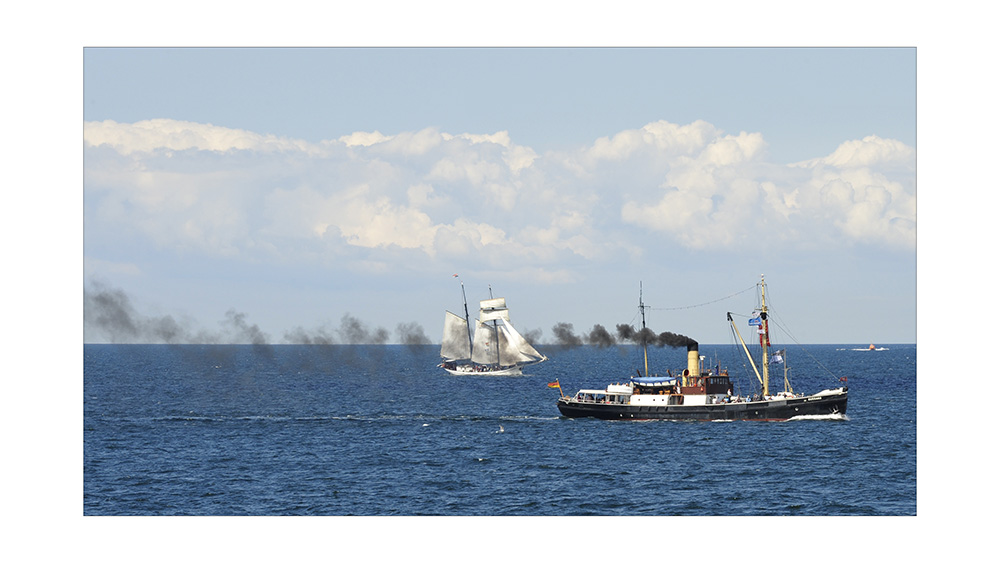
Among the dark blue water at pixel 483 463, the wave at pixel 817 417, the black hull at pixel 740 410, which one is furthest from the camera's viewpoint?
the wave at pixel 817 417

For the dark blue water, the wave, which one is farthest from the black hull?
the dark blue water

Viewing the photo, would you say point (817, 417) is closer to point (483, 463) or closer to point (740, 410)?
point (740, 410)

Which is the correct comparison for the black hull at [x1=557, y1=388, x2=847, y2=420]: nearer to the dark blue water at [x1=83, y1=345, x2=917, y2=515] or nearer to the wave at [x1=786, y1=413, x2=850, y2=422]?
the wave at [x1=786, y1=413, x2=850, y2=422]

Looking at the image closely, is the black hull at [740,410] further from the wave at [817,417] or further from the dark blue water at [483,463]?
the dark blue water at [483,463]

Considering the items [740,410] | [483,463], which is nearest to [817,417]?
[740,410]

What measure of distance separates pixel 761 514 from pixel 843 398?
51.1 metres

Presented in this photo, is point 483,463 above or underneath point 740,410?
underneath

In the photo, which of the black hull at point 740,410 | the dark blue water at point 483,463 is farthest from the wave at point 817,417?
the dark blue water at point 483,463

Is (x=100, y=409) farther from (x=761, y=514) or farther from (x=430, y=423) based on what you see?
(x=761, y=514)

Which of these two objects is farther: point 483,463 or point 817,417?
point 817,417

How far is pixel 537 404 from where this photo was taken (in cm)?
14950

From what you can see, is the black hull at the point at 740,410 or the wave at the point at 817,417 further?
the wave at the point at 817,417

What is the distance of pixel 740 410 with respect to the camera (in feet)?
372

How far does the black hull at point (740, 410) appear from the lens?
113 m
